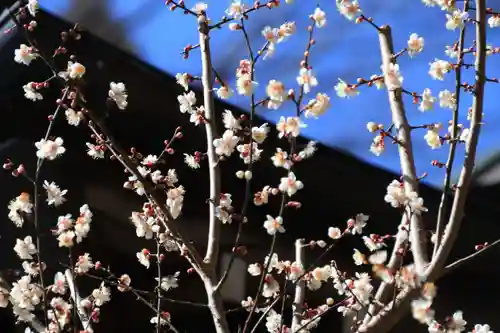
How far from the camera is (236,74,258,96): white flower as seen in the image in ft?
4.16

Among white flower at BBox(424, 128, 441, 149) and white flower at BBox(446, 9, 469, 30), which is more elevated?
white flower at BBox(446, 9, 469, 30)

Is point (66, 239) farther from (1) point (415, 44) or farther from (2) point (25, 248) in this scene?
(1) point (415, 44)

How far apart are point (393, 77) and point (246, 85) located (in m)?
0.32

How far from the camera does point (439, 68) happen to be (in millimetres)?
1301

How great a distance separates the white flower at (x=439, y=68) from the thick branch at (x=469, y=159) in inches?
3.5

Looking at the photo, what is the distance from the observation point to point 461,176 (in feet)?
3.85

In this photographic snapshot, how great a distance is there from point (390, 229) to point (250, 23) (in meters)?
0.96

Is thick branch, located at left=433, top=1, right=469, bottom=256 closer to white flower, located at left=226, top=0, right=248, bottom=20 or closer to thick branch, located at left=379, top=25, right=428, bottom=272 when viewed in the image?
thick branch, located at left=379, top=25, right=428, bottom=272

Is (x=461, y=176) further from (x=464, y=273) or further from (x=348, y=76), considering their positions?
(x=464, y=273)

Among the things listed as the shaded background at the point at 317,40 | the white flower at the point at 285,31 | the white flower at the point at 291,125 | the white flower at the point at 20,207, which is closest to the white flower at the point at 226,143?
the white flower at the point at 291,125

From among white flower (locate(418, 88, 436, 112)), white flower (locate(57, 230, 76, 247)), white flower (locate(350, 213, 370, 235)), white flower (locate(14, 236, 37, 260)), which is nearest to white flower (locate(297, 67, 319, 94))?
white flower (locate(418, 88, 436, 112))

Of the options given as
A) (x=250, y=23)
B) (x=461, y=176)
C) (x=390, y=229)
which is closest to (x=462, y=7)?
(x=461, y=176)

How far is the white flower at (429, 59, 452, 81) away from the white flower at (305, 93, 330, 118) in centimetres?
26

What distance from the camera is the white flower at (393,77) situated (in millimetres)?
1244
